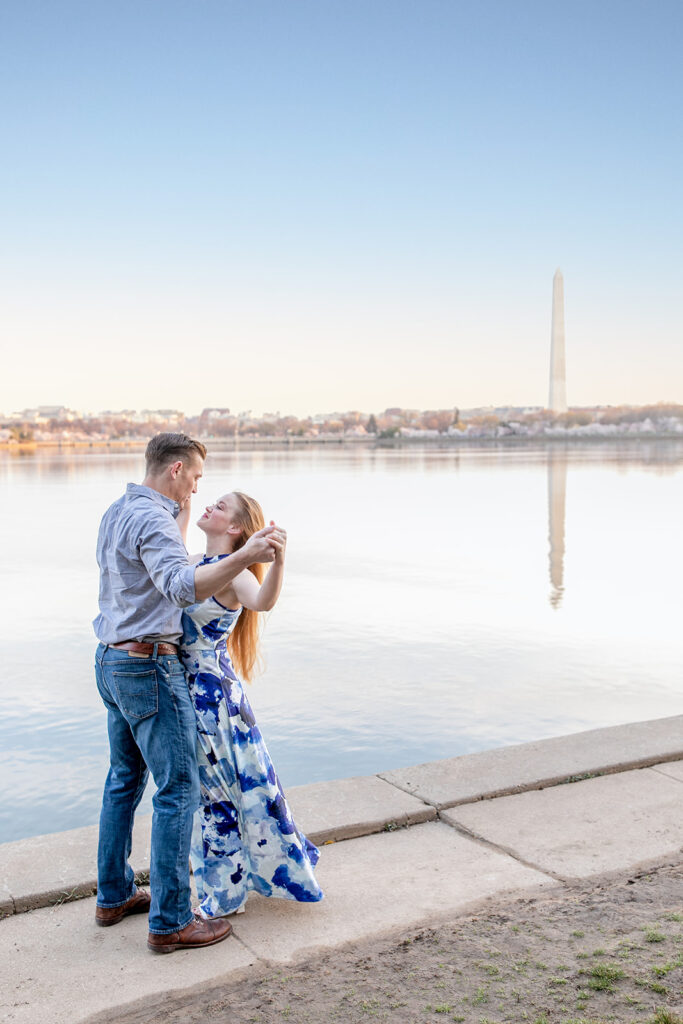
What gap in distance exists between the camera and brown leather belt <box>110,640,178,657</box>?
3.82 m

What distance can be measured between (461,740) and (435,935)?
12.3ft

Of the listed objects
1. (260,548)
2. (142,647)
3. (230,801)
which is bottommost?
(230,801)

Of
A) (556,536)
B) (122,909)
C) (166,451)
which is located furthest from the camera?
(556,536)

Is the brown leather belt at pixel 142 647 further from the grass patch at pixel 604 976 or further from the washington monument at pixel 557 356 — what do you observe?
the washington monument at pixel 557 356

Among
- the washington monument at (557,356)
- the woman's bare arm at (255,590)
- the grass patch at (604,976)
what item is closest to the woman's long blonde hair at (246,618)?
the woman's bare arm at (255,590)

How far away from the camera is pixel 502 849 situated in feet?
15.4

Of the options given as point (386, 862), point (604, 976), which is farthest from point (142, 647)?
point (604, 976)

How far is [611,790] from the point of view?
213 inches

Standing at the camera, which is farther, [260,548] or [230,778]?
[230,778]

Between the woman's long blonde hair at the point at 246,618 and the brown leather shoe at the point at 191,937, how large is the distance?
0.95 m

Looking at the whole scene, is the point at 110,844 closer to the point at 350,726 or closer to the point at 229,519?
the point at 229,519

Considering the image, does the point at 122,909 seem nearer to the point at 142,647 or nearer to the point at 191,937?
the point at 191,937

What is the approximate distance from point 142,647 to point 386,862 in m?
1.56

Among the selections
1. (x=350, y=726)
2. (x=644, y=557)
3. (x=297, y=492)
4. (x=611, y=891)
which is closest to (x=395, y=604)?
(x=350, y=726)
